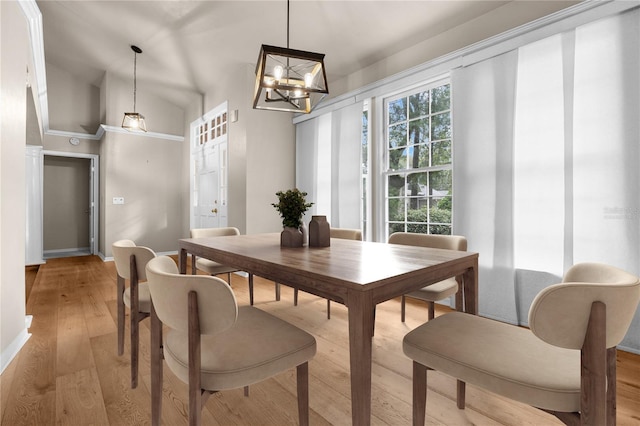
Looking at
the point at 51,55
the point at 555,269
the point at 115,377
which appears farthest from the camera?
the point at 51,55

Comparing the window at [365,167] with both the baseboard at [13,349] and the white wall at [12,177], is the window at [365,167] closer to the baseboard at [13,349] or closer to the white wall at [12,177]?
the white wall at [12,177]

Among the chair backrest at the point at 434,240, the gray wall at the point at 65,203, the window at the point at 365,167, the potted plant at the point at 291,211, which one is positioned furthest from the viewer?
the gray wall at the point at 65,203

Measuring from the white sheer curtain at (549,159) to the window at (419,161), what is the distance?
254 millimetres

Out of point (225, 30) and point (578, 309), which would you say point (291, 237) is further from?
point (225, 30)

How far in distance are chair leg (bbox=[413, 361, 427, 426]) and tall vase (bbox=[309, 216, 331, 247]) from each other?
0.96 meters

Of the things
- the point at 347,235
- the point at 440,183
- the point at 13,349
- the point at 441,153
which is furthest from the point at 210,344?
the point at 441,153

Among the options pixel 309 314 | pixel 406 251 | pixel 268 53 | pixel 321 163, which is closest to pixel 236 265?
pixel 406 251

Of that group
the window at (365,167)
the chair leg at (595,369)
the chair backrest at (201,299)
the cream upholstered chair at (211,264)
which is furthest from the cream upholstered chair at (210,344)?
the window at (365,167)

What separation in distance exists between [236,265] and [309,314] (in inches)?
58.1

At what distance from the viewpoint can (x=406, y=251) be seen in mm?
1793

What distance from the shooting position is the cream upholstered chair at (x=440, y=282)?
203 centimetres

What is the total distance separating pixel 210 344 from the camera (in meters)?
1.15

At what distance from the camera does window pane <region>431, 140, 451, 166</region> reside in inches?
130

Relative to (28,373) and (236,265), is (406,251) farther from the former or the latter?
(28,373)
